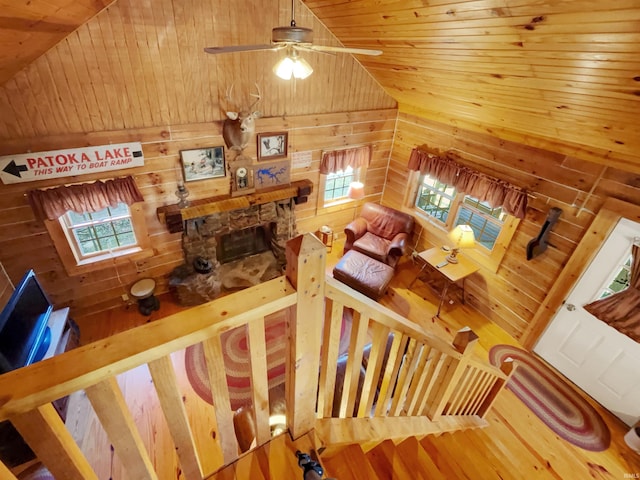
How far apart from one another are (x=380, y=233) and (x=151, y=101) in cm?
359

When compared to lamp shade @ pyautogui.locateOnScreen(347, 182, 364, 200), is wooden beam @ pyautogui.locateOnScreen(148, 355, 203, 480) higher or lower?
higher

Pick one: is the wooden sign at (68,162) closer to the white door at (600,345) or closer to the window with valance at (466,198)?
the window with valance at (466,198)

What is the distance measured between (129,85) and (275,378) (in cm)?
333

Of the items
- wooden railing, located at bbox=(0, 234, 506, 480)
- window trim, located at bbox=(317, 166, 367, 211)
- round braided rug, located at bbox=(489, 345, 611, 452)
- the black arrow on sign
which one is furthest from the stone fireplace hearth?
round braided rug, located at bbox=(489, 345, 611, 452)

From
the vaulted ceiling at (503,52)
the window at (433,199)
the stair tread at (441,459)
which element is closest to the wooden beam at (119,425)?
the vaulted ceiling at (503,52)

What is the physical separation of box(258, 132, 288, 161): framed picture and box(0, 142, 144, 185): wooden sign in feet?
4.55

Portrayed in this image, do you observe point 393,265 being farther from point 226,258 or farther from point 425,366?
point 425,366

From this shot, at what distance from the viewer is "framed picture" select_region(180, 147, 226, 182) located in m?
3.66

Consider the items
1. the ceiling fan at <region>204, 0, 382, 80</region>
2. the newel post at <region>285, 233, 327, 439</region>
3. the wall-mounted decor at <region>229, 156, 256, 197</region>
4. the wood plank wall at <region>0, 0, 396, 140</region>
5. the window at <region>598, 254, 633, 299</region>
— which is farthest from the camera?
the wall-mounted decor at <region>229, 156, 256, 197</region>

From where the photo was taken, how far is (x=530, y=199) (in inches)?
141

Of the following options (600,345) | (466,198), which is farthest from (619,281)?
(466,198)

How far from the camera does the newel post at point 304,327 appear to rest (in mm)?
955

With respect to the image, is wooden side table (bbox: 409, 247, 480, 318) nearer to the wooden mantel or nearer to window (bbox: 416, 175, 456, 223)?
window (bbox: 416, 175, 456, 223)

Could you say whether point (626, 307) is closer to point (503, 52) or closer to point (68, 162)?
point (503, 52)
